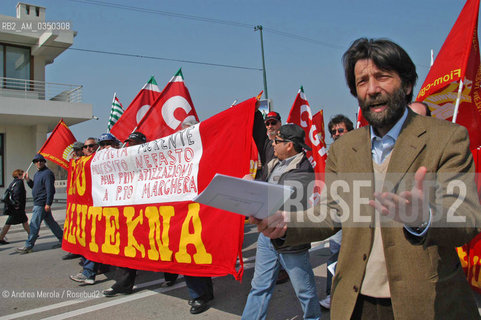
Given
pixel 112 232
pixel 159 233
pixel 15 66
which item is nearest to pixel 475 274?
pixel 159 233

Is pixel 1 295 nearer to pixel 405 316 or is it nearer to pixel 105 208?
pixel 105 208

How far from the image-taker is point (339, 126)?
5047mm

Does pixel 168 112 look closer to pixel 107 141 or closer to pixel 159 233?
pixel 107 141

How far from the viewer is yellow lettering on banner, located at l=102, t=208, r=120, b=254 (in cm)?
487

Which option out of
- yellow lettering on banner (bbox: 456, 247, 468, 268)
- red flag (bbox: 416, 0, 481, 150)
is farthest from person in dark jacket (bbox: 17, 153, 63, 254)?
yellow lettering on banner (bbox: 456, 247, 468, 268)

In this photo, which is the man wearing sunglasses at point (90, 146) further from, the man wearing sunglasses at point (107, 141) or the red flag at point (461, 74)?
the red flag at point (461, 74)

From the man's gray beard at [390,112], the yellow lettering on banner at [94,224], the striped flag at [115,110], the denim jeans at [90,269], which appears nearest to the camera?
the man's gray beard at [390,112]

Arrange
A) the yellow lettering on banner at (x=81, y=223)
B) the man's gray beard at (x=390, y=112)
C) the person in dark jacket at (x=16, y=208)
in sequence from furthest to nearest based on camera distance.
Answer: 1. the person in dark jacket at (x=16, y=208)
2. the yellow lettering on banner at (x=81, y=223)
3. the man's gray beard at (x=390, y=112)

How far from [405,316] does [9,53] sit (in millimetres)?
21590

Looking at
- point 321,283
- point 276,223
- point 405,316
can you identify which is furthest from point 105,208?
point 405,316

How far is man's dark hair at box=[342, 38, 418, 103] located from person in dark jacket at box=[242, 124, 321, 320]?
1417 millimetres

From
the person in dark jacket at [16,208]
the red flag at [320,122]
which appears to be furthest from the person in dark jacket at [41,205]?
the red flag at [320,122]

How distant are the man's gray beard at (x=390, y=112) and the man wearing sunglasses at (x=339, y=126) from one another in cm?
344

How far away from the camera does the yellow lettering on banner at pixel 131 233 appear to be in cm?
459
